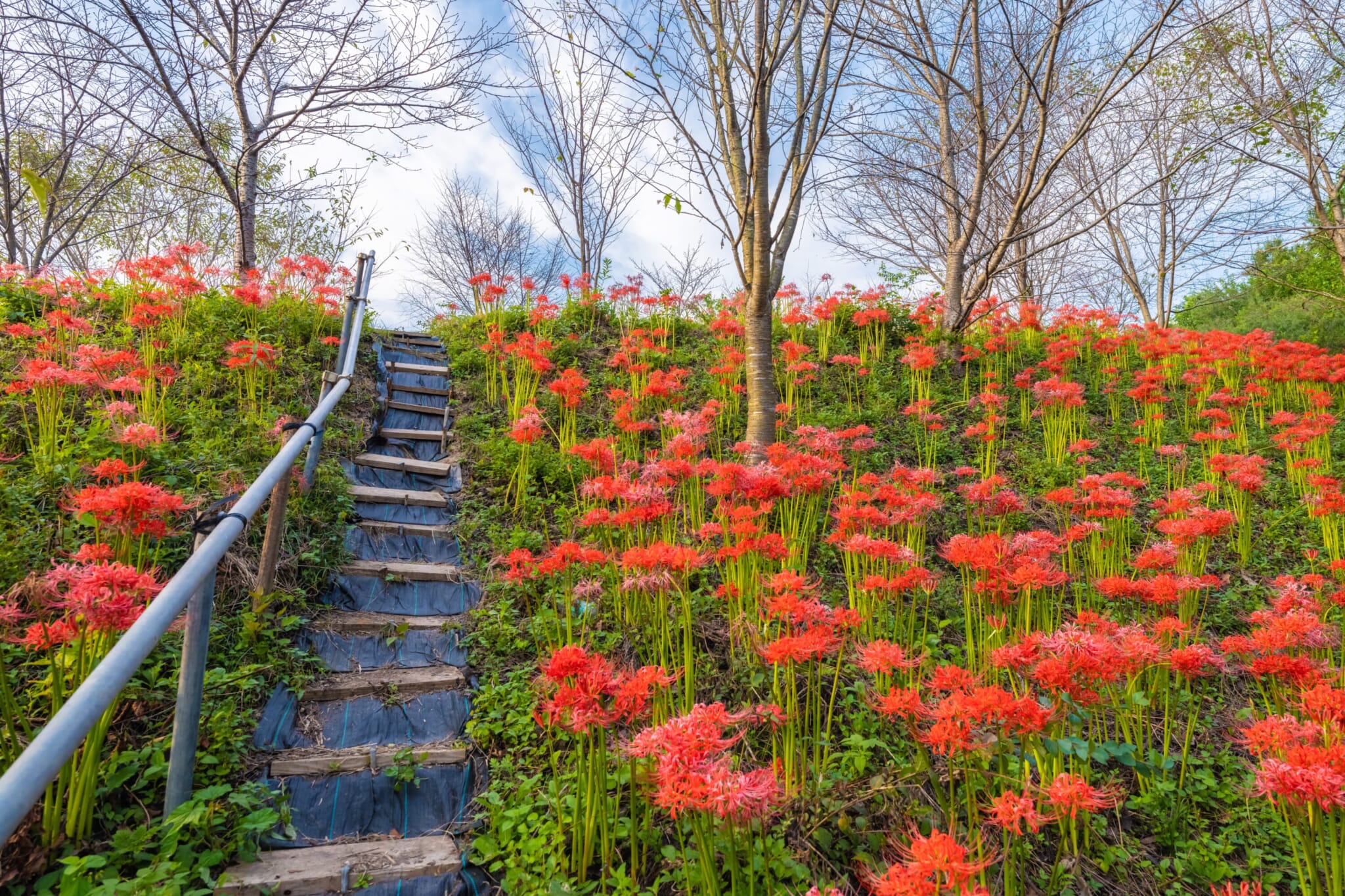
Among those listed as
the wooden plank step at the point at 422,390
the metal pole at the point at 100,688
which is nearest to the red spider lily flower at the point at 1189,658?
the metal pole at the point at 100,688

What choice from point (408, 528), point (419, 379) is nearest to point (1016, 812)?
point (408, 528)

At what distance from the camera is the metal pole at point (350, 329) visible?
→ 12.4 feet

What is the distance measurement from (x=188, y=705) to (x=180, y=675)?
10 cm

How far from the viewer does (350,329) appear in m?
3.85

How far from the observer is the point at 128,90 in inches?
268

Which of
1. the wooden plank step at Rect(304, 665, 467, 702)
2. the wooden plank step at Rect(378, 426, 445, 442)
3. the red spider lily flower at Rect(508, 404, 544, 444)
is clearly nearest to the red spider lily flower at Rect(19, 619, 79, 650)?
the wooden plank step at Rect(304, 665, 467, 702)

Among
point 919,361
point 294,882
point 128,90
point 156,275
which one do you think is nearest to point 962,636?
point 919,361

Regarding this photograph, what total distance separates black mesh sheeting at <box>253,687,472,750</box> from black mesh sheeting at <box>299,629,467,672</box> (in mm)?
269

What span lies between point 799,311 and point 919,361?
2131 millimetres

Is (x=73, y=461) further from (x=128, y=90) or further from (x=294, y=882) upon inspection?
(x=128, y=90)

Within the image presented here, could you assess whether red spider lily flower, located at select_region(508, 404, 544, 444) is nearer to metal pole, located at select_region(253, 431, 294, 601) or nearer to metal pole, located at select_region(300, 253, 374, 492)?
metal pole, located at select_region(300, 253, 374, 492)

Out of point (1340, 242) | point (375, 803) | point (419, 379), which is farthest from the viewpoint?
point (1340, 242)

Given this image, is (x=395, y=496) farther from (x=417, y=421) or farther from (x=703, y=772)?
(x=703, y=772)

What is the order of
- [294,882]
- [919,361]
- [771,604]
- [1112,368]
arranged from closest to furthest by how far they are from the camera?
[294,882]
[771,604]
[919,361]
[1112,368]
